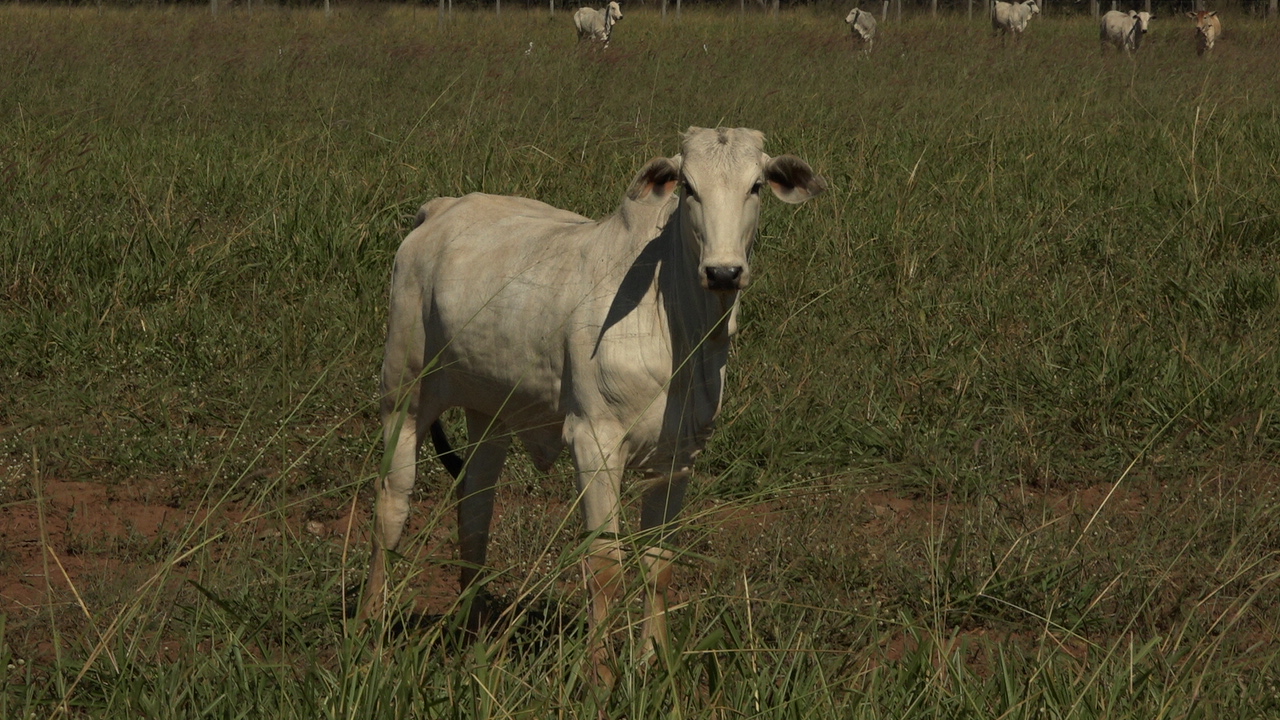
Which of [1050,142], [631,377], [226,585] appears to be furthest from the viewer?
[1050,142]

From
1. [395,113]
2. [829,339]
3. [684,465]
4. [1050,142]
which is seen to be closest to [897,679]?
[684,465]

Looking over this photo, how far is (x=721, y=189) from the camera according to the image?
305cm

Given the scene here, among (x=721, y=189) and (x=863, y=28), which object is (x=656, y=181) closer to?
(x=721, y=189)

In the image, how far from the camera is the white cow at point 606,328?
3.11 meters

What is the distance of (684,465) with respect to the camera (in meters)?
3.43

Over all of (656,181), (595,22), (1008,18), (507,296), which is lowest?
(595,22)

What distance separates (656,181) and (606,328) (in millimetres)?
384

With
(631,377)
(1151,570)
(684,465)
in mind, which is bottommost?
(1151,570)

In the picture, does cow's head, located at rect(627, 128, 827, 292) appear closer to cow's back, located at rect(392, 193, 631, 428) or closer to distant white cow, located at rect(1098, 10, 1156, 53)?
cow's back, located at rect(392, 193, 631, 428)

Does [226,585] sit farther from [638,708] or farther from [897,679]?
[897,679]

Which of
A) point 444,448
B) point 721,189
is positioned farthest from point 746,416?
point 721,189

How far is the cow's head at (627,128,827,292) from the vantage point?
116 inches

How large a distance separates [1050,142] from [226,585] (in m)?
6.07

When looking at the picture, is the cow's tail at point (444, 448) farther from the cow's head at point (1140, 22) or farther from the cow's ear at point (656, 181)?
the cow's head at point (1140, 22)
